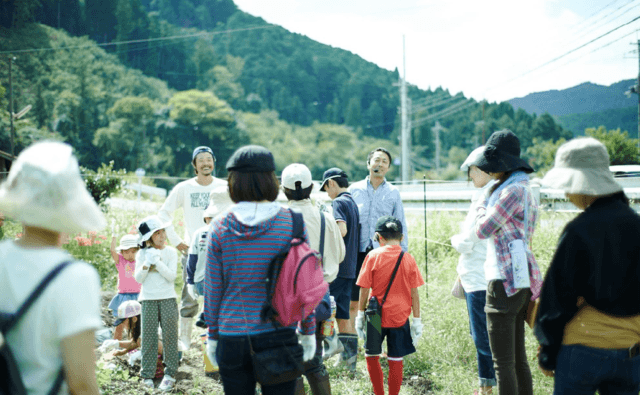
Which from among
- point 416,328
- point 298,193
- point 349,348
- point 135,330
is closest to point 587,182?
point 298,193

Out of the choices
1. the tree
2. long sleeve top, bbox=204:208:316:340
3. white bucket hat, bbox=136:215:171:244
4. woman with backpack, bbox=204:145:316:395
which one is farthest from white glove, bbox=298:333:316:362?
the tree

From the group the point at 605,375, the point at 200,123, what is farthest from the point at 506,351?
the point at 200,123

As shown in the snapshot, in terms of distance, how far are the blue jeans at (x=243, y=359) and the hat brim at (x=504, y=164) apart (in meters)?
1.72

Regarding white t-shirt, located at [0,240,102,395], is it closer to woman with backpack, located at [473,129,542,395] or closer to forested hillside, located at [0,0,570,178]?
woman with backpack, located at [473,129,542,395]

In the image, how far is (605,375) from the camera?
7.05 feet

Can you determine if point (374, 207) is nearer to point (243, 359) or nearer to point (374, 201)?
point (374, 201)

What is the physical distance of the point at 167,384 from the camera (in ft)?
15.1

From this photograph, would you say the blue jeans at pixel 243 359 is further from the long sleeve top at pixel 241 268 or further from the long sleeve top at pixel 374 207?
the long sleeve top at pixel 374 207

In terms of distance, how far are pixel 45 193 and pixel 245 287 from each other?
987 mm

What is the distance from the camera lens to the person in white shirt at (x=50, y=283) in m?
1.60

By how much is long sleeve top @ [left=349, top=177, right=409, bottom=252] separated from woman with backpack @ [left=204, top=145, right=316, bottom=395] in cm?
296

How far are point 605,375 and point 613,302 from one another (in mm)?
303

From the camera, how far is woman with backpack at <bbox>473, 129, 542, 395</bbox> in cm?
321

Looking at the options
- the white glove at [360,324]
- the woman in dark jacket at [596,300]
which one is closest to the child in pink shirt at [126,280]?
the white glove at [360,324]
